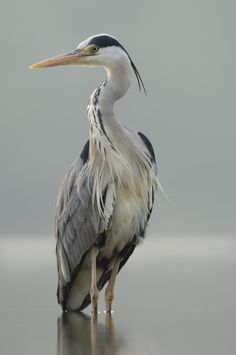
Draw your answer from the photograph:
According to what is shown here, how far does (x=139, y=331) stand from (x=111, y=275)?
164 cm

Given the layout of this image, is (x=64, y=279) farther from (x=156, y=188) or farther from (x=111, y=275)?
(x=156, y=188)

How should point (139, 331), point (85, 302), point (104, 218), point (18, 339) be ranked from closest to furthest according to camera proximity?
point (18, 339), point (139, 331), point (104, 218), point (85, 302)

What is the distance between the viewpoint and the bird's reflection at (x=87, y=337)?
8.47 m

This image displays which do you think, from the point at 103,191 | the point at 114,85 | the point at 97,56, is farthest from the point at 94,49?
the point at 103,191

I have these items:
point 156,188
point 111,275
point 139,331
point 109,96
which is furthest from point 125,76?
point 139,331

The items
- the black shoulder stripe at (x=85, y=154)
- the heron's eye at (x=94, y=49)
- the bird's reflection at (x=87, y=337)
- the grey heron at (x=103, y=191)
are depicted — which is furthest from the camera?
the heron's eye at (x=94, y=49)

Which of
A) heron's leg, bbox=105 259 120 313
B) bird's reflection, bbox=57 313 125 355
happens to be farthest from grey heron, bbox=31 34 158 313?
bird's reflection, bbox=57 313 125 355

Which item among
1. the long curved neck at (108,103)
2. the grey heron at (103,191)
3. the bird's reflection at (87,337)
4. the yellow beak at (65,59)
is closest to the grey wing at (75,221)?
the grey heron at (103,191)

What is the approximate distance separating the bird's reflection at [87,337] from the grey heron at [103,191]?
1.42ft

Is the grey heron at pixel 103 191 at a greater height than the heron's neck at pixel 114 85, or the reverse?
the heron's neck at pixel 114 85

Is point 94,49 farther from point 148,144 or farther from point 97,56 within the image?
point 148,144

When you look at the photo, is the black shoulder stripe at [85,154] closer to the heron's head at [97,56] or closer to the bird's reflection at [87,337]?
the heron's head at [97,56]

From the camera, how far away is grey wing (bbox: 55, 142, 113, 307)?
11.7m

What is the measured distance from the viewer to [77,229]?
11.9 metres
